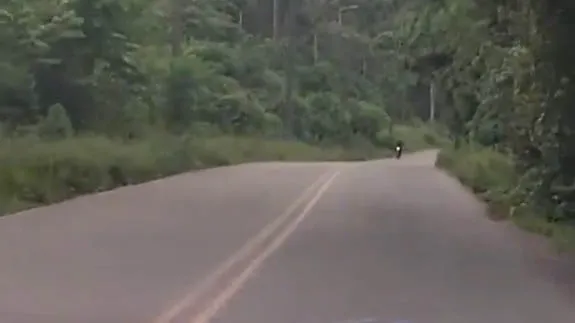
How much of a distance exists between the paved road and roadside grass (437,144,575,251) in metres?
0.66

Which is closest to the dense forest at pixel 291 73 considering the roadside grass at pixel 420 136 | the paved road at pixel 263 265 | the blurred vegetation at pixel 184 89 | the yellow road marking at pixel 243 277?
the blurred vegetation at pixel 184 89

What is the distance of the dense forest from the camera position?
22.9 m

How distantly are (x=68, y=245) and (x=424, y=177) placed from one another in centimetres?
2750

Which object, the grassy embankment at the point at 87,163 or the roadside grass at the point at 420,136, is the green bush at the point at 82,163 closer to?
the grassy embankment at the point at 87,163

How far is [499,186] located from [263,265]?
53.5 ft

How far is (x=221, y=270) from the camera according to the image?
46.8 feet

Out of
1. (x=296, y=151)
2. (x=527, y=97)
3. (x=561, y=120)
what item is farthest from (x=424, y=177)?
(x=296, y=151)

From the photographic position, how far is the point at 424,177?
42.2 m

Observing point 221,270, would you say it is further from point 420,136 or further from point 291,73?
point 420,136

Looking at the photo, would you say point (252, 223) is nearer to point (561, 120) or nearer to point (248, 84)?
point (561, 120)

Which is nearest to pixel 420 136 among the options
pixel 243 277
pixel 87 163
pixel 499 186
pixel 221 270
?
pixel 499 186

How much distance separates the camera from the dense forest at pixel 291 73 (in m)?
22.9

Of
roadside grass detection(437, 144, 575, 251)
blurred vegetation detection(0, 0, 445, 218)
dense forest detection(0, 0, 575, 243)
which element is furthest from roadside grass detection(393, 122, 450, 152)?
roadside grass detection(437, 144, 575, 251)

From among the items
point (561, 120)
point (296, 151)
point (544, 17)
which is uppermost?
point (544, 17)
